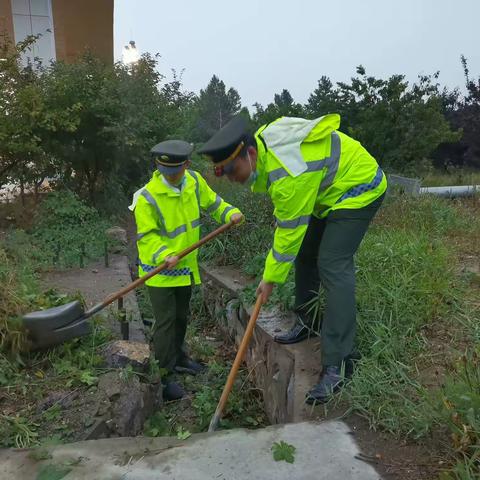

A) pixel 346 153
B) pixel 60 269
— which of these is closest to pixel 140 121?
pixel 60 269

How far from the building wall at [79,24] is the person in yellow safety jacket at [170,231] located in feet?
34.3

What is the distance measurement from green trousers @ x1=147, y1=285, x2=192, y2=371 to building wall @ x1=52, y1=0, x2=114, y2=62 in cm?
1058

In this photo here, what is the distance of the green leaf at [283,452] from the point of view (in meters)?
2.28

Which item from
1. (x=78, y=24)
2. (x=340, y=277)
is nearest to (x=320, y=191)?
(x=340, y=277)

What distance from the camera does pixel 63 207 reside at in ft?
27.0

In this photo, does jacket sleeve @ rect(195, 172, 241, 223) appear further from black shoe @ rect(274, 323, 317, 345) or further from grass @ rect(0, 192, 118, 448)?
grass @ rect(0, 192, 118, 448)

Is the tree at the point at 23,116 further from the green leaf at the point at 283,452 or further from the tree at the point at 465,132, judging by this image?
the tree at the point at 465,132

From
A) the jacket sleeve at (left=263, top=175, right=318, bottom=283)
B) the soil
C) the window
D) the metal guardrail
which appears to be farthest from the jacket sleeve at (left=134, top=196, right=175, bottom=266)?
the window

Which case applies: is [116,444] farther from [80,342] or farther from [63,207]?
[63,207]

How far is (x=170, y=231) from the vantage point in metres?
3.88

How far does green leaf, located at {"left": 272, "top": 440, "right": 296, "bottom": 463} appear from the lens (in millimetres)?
2275

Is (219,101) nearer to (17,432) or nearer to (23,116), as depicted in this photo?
(23,116)

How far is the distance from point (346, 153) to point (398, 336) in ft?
3.71

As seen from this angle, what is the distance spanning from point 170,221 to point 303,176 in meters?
1.45
